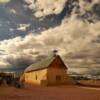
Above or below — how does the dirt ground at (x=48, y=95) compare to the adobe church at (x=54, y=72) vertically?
below

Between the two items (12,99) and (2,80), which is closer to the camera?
(12,99)

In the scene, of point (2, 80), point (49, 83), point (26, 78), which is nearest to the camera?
point (2, 80)

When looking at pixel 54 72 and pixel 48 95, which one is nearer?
pixel 48 95

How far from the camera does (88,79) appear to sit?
57812 millimetres

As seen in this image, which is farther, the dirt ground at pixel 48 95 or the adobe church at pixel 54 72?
the adobe church at pixel 54 72

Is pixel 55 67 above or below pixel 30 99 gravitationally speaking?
above

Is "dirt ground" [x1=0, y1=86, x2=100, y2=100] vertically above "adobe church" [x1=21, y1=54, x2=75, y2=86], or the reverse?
"adobe church" [x1=21, y1=54, x2=75, y2=86]

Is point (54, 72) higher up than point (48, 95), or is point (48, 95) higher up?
point (54, 72)

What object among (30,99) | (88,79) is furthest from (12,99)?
(88,79)

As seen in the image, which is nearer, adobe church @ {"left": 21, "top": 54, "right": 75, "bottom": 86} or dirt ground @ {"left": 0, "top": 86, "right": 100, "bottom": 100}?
dirt ground @ {"left": 0, "top": 86, "right": 100, "bottom": 100}

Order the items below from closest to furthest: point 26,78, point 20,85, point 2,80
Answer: point 20,85, point 2,80, point 26,78

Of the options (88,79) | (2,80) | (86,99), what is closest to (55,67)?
Result: (2,80)

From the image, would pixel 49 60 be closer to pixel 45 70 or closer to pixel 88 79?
pixel 45 70

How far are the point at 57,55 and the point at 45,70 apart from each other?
10.4ft
